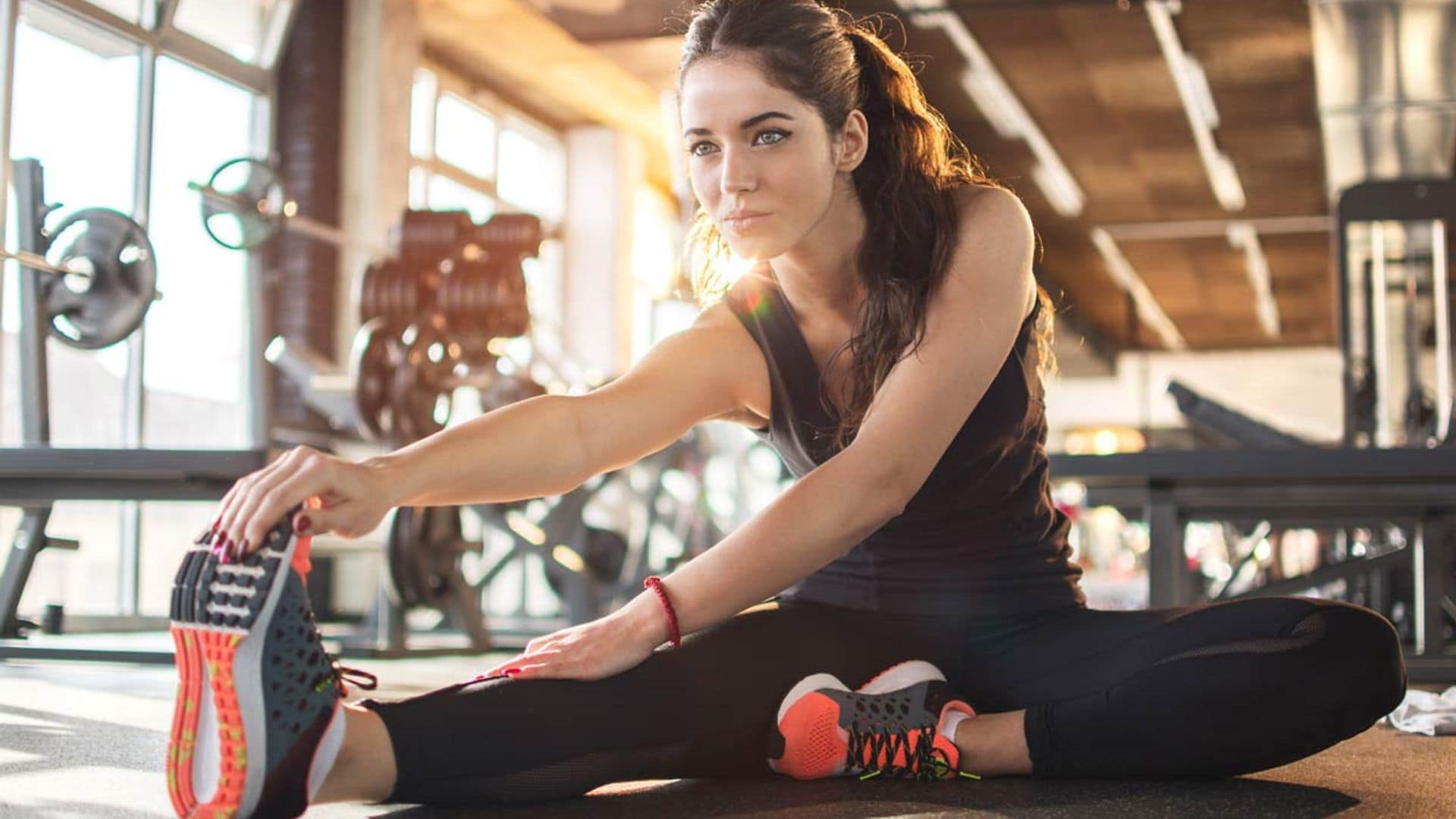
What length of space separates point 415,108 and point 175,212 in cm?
231

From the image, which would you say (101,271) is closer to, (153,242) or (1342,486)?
(153,242)

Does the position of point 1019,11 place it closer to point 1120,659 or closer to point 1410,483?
point 1410,483

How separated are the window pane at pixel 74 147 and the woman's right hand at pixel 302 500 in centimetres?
465

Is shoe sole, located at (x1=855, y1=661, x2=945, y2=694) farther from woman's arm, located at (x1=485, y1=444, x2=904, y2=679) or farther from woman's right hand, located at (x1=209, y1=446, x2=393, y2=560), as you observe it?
woman's right hand, located at (x1=209, y1=446, x2=393, y2=560)

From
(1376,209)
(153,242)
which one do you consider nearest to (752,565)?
(1376,209)

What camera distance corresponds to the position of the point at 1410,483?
9.79ft

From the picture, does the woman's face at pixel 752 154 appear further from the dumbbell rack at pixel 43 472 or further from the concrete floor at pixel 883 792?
the dumbbell rack at pixel 43 472

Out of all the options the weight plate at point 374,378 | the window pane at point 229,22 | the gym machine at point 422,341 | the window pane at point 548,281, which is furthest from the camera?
the window pane at point 548,281

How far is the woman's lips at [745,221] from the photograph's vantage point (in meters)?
1.43

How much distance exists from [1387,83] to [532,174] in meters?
5.31

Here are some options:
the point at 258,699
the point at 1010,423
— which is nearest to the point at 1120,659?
the point at 1010,423

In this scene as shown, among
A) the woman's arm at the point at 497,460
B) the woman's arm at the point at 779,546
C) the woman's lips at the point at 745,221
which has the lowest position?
the woman's arm at the point at 779,546

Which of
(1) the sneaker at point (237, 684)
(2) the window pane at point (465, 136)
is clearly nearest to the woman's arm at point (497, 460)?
(1) the sneaker at point (237, 684)

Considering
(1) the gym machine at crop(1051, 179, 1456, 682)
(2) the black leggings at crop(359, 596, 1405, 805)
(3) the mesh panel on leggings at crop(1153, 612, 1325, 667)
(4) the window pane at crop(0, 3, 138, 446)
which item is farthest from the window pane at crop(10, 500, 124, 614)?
(3) the mesh panel on leggings at crop(1153, 612, 1325, 667)
